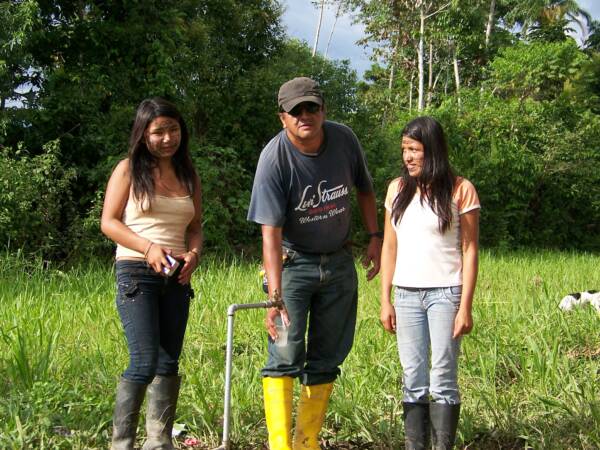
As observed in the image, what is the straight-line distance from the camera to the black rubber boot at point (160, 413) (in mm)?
3230

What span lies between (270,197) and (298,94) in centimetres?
46

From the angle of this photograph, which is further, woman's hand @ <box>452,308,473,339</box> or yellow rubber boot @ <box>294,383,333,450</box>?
yellow rubber boot @ <box>294,383,333,450</box>

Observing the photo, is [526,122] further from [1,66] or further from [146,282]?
[146,282]

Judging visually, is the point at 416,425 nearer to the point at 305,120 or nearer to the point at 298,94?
the point at 305,120

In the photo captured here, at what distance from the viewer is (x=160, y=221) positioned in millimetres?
3152

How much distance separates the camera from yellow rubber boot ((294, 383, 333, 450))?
326cm

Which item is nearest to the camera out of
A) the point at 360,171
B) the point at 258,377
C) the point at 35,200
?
the point at 360,171

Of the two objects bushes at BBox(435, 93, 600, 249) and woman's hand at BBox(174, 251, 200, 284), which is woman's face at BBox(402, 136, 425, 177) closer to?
woman's hand at BBox(174, 251, 200, 284)

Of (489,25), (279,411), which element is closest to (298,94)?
(279,411)

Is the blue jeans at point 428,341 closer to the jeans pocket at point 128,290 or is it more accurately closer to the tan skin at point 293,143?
the tan skin at point 293,143

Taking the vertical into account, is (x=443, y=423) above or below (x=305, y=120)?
below

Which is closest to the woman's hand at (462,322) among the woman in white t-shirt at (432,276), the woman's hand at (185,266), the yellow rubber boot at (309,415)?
the woman in white t-shirt at (432,276)

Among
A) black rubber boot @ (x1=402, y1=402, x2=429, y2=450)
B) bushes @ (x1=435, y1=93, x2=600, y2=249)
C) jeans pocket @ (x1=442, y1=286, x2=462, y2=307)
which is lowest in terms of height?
black rubber boot @ (x1=402, y1=402, x2=429, y2=450)

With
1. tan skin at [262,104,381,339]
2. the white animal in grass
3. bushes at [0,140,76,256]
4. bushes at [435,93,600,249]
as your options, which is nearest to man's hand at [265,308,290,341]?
tan skin at [262,104,381,339]
